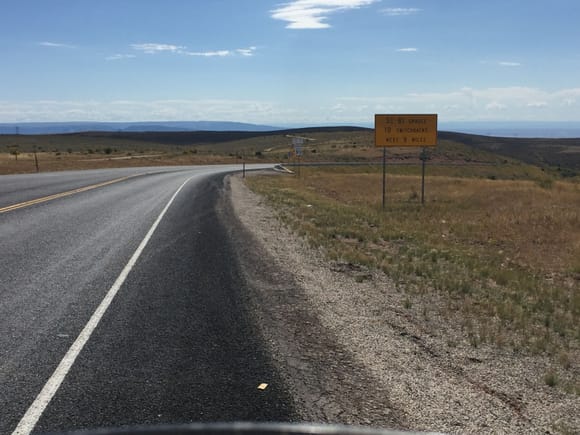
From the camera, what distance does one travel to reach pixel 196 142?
644 ft

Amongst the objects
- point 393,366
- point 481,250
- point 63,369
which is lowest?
point 481,250

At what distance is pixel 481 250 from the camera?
44.4 feet

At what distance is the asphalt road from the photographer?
4438mm

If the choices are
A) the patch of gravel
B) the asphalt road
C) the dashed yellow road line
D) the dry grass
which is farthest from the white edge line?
the dashed yellow road line

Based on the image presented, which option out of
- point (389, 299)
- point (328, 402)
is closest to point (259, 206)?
point (389, 299)

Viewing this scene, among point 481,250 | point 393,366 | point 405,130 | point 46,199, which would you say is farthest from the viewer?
point 405,130

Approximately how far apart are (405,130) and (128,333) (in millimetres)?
19116

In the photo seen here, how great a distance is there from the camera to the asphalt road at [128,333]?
4438 millimetres

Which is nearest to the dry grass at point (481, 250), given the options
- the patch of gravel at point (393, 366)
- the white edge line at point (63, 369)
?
the patch of gravel at point (393, 366)

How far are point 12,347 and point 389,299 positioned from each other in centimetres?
521

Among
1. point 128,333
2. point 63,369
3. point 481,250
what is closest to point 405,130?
point 481,250

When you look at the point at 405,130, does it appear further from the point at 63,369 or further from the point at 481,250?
the point at 63,369

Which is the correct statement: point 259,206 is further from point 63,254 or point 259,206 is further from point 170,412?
point 170,412

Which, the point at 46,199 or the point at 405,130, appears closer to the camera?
the point at 46,199
